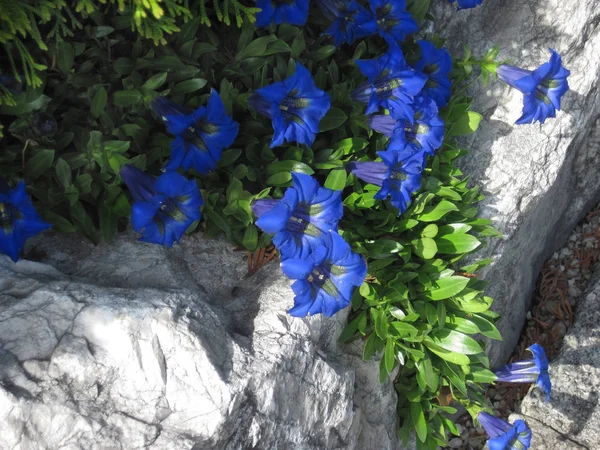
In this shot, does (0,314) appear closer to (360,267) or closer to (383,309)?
(360,267)

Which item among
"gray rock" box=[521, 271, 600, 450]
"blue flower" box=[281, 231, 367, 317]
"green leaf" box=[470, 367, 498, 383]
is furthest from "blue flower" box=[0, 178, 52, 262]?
"gray rock" box=[521, 271, 600, 450]

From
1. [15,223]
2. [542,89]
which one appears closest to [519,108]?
[542,89]

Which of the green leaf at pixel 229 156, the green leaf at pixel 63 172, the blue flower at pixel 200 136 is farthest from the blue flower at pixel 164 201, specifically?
the green leaf at pixel 229 156

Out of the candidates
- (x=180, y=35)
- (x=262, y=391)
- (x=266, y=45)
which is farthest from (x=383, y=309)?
→ (x=180, y=35)

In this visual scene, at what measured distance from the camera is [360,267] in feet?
7.56

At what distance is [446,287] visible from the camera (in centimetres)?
284

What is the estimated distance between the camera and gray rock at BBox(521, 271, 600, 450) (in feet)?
11.7

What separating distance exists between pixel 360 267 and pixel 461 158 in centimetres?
120

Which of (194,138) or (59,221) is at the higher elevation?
(194,138)

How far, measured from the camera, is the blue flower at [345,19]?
8.95 ft

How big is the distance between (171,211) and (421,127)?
106 centimetres

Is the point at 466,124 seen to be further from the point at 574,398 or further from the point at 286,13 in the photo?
the point at 574,398

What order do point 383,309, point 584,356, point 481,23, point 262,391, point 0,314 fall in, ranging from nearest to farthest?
point 0,314 → point 262,391 → point 383,309 → point 481,23 → point 584,356

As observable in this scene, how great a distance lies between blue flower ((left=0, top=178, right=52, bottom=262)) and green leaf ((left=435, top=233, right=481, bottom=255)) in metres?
1.57
